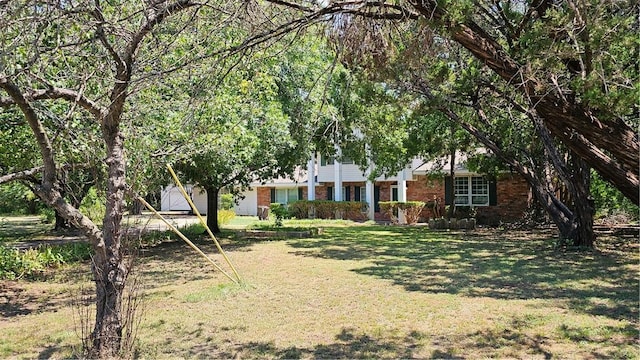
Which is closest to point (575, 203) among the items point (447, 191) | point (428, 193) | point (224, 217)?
point (447, 191)

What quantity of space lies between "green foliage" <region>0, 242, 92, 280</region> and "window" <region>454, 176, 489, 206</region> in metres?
18.9

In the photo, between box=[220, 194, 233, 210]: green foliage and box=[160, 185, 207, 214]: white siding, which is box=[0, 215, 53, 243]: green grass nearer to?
box=[220, 194, 233, 210]: green foliage

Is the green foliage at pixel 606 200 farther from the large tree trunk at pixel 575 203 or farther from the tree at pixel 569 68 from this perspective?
the tree at pixel 569 68

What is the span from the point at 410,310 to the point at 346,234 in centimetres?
1349

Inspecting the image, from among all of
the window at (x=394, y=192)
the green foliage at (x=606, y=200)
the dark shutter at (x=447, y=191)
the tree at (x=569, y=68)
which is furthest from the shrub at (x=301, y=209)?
the tree at (x=569, y=68)

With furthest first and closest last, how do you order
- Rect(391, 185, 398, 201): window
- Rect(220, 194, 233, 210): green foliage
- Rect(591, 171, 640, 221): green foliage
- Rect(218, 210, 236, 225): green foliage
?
Rect(220, 194, 233, 210): green foliage
Rect(391, 185, 398, 201): window
Rect(218, 210, 236, 225): green foliage
Rect(591, 171, 640, 221): green foliage

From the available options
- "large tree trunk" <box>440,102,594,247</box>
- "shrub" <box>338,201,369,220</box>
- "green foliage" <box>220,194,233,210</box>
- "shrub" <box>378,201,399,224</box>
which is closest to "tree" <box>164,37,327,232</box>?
"large tree trunk" <box>440,102,594,247</box>

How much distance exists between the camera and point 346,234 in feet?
67.7

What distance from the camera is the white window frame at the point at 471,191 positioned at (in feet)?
84.9

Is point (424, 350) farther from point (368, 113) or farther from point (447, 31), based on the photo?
point (368, 113)

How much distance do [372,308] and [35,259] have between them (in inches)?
343

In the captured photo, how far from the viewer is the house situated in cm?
2508

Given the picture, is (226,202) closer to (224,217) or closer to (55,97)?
(224,217)

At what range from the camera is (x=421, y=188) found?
92.5 ft
